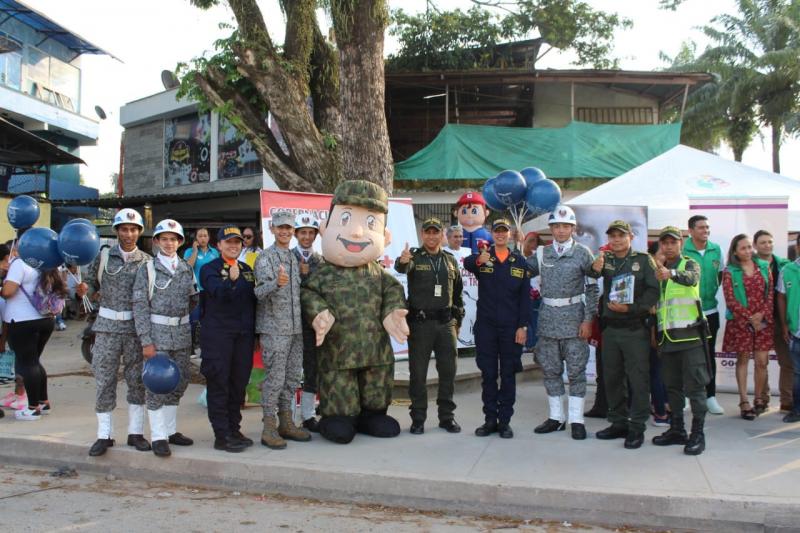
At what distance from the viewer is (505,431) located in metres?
5.84

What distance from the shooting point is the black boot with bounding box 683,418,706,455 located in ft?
17.3

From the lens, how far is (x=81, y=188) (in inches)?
990

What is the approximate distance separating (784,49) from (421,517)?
70.7 ft

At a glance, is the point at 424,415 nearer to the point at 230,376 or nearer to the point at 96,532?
the point at 230,376

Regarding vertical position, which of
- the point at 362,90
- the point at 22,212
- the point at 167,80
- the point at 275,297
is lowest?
the point at 275,297

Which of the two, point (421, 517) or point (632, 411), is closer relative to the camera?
point (421, 517)

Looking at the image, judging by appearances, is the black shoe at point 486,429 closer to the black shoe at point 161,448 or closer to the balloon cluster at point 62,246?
the black shoe at point 161,448

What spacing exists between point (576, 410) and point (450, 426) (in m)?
1.11

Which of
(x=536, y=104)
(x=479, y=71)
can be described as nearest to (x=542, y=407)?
(x=479, y=71)

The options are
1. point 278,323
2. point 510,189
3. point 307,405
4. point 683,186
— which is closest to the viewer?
point 278,323

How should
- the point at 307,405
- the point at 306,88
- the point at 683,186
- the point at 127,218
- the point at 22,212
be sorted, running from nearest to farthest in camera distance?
the point at 127,218 → the point at 307,405 → the point at 22,212 → the point at 683,186 → the point at 306,88

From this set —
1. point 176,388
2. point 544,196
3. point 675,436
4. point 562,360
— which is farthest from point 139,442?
point 544,196

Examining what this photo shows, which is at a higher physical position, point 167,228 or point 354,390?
point 167,228

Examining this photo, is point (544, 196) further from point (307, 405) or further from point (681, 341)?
point (307, 405)
